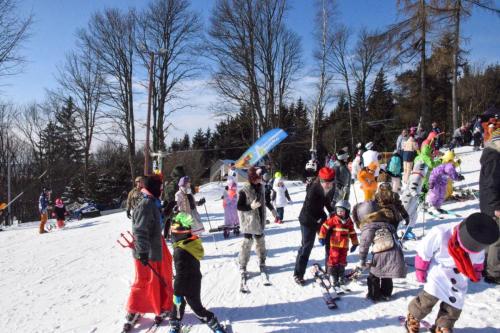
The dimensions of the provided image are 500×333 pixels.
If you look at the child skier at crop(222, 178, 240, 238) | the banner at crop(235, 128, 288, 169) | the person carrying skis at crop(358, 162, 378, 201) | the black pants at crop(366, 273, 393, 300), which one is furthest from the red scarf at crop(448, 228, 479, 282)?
the banner at crop(235, 128, 288, 169)

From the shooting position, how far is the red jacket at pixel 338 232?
16.9ft

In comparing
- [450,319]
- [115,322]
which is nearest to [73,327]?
[115,322]

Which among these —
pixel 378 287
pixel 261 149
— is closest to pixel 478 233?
pixel 378 287

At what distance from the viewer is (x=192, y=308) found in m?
3.91

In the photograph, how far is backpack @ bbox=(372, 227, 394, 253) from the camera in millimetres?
4551

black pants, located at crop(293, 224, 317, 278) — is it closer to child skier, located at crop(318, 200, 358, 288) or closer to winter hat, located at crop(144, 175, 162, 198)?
child skier, located at crop(318, 200, 358, 288)

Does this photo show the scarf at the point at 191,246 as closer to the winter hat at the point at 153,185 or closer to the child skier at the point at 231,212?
the winter hat at the point at 153,185

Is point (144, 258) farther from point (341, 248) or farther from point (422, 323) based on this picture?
point (422, 323)

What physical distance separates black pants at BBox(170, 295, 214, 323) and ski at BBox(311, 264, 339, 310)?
5.30 ft

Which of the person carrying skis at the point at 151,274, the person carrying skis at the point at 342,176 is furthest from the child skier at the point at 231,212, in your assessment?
the person carrying skis at the point at 151,274

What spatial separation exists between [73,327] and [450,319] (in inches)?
174

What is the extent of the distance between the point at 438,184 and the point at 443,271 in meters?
6.10

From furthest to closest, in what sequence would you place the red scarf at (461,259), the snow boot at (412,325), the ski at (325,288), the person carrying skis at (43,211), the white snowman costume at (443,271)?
the person carrying skis at (43,211), the ski at (325,288), the snow boot at (412,325), the white snowman costume at (443,271), the red scarf at (461,259)

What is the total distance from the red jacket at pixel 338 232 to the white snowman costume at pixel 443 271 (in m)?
1.78
